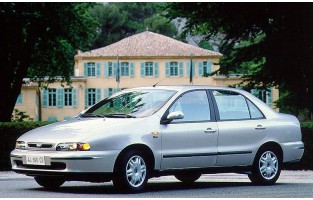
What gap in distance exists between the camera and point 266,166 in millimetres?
13469

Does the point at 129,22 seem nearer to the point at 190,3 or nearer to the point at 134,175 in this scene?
the point at 190,3

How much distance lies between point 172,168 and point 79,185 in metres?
2.03

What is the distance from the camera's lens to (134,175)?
1147 centimetres

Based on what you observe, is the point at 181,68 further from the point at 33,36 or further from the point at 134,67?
the point at 33,36

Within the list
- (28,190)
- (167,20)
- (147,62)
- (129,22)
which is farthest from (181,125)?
(129,22)

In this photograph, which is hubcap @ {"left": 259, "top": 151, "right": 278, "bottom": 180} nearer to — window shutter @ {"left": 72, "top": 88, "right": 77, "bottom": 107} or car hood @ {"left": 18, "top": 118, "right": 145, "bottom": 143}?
car hood @ {"left": 18, "top": 118, "right": 145, "bottom": 143}

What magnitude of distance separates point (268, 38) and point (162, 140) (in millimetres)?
17238

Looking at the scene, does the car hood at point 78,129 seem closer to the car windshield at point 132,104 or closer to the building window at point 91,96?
the car windshield at point 132,104

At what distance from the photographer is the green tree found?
32.7m

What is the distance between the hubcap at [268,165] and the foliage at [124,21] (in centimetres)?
8551

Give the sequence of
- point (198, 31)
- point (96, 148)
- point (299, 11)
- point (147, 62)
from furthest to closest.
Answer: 1. point (147, 62)
2. point (198, 31)
3. point (299, 11)
4. point (96, 148)

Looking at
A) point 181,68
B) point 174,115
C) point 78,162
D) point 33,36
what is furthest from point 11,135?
point 181,68

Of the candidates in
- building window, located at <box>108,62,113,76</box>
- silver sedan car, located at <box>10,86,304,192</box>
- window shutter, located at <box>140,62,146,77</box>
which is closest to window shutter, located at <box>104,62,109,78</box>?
building window, located at <box>108,62,113,76</box>

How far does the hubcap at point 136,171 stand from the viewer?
11.4m
